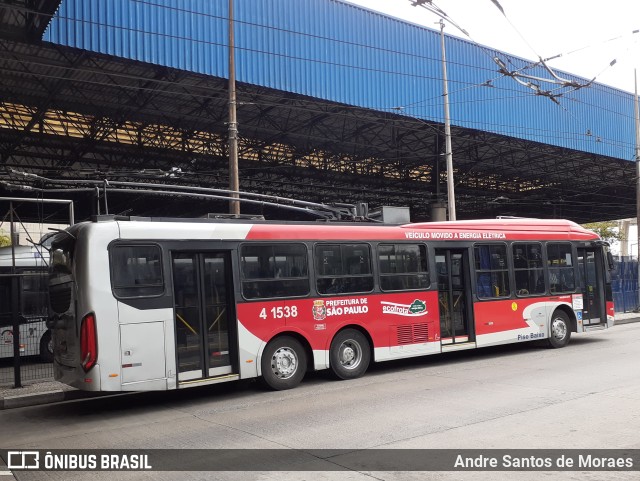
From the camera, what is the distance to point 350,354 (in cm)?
1175

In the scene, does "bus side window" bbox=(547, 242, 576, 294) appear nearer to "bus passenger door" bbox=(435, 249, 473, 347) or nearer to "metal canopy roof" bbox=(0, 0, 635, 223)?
"bus passenger door" bbox=(435, 249, 473, 347)

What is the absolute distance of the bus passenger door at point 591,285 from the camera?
1609 centimetres

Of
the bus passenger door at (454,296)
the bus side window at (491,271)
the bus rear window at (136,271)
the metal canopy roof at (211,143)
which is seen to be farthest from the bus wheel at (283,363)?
the metal canopy roof at (211,143)

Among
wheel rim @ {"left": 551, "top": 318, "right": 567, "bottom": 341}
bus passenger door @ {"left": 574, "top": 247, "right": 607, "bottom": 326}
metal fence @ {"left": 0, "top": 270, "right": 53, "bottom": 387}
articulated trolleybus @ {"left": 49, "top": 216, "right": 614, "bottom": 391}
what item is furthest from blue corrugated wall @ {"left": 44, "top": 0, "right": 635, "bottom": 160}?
wheel rim @ {"left": 551, "top": 318, "right": 567, "bottom": 341}

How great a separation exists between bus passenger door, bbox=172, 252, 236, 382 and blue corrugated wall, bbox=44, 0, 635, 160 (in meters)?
9.14

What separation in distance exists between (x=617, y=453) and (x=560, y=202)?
4328 cm

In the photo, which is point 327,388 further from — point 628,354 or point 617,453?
point 628,354

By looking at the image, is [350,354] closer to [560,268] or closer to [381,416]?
[381,416]

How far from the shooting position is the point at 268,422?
326 inches

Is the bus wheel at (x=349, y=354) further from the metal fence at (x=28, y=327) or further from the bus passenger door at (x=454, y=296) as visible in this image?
the metal fence at (x=28, y=327)

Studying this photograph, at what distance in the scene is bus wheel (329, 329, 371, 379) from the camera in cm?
1144

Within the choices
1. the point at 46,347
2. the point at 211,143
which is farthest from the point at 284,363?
the point at 211,143

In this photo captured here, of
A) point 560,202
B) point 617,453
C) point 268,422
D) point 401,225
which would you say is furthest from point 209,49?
point 560,202

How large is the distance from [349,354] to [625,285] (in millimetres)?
20735
